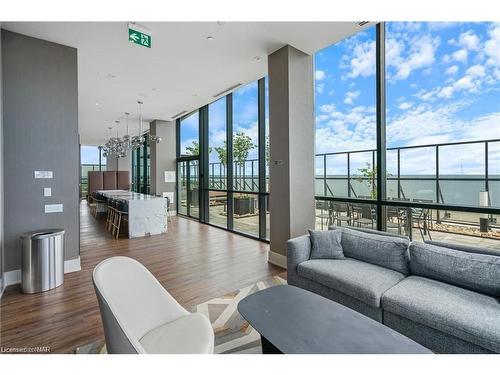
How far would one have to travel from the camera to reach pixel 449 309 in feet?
5.79

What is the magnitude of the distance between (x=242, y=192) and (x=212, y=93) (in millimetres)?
2532

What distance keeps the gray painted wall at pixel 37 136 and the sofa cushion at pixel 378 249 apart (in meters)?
3.82

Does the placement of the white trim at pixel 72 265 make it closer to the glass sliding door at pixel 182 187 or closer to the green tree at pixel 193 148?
the green tree at pixel 193 148

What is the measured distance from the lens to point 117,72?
4844mm

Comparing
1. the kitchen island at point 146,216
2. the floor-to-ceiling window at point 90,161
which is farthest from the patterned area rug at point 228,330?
the floor-to-ceiling window at point 90,161

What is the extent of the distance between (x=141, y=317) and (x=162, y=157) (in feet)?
26.5

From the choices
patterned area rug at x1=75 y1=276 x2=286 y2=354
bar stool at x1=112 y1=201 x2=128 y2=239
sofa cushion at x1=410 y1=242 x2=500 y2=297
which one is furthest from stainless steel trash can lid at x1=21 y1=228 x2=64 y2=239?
sofa cushion at x1=410 y1=242 x2=500 y2=297

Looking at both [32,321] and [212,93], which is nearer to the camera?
[32,321]

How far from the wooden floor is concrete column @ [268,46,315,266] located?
75 cm

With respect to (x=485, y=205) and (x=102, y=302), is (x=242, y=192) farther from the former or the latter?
(x=102, y=302)

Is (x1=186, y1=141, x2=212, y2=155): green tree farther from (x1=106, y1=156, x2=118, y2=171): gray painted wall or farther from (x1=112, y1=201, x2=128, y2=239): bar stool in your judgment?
(x1=106, y1=156, x2=118, y2=171): gray painted wall

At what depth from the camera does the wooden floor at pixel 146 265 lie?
221 cm

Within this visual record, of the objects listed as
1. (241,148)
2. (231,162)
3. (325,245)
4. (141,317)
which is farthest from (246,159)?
(141,317)
